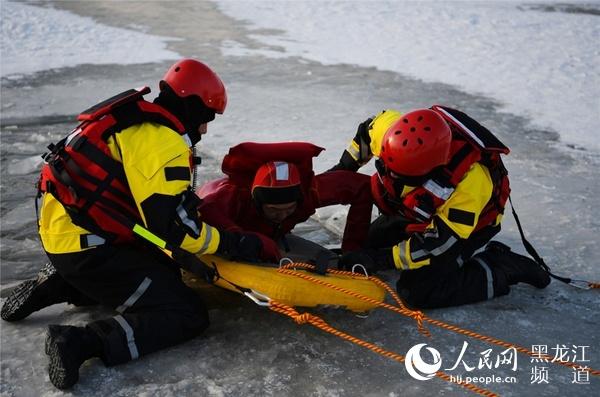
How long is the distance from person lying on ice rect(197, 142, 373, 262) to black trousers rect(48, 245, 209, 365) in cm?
47

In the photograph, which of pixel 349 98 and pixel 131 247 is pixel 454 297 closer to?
pixel 131 247

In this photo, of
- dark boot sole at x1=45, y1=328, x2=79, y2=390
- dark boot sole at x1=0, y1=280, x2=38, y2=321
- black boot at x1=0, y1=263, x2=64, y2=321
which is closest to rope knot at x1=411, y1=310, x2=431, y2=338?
dark boot sole at x1=45, y1=328, x2=79, y2=390

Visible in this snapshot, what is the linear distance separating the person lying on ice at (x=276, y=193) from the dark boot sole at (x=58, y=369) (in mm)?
1051

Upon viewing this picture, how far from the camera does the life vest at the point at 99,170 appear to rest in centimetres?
305

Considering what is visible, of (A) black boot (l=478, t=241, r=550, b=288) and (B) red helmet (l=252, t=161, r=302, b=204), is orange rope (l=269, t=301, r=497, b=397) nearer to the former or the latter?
(B) red helmet (l=252, t=161, r=302, b=204)

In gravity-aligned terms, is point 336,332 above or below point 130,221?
below

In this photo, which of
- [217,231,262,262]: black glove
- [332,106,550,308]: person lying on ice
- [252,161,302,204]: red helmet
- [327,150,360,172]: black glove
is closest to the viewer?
[217,231,262,262]: black glove

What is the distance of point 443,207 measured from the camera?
11.4 feet

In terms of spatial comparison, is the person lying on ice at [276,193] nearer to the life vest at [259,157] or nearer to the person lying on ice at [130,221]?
the life vest at [259,157]

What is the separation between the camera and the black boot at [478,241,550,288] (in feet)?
12.5

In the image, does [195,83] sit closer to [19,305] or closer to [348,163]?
[348,163]

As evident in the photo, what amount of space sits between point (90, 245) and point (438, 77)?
6.79 meters

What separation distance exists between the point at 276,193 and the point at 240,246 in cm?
38

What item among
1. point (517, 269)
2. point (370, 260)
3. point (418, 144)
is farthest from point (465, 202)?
point (517, 269)
